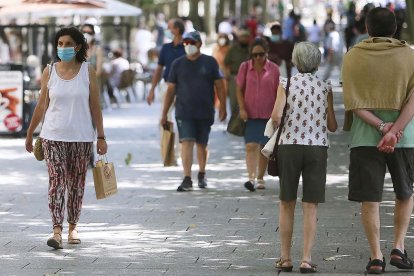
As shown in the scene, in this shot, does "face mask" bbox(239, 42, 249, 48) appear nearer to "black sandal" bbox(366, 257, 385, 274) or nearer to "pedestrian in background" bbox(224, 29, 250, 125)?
"pedestrian in background" bbox(224, 29, 250, 125)

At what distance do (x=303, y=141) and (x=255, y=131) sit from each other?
5.13 metres

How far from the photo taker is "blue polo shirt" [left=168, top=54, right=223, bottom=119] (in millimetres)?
14234

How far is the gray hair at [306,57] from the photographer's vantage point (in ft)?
30.1

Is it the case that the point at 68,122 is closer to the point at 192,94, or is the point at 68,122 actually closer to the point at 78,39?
the point at 78,39

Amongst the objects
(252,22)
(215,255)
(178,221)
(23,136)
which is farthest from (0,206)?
(252,22)

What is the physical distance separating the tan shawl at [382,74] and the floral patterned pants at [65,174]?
7.91 feet

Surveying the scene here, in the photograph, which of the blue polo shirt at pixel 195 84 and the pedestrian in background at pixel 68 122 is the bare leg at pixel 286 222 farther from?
the blue polo shirt at pixel 195 84

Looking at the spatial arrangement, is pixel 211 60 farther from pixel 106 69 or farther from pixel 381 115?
pixel 106 69

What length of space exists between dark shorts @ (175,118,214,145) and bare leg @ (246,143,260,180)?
1.56ft

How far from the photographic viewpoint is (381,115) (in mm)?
9094

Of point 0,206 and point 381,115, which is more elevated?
point 381,115

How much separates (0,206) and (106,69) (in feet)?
52.7

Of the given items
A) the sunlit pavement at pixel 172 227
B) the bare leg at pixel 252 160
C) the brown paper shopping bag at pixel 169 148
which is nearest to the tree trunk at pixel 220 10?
the sunlit pavement at pixel 172 227

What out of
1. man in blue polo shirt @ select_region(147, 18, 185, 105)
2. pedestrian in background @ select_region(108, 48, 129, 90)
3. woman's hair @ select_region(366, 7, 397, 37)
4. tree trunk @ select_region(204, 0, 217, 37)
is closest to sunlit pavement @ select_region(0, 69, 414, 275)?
man in blue polo shirt @ select_region(147, 18, 185, 105)
